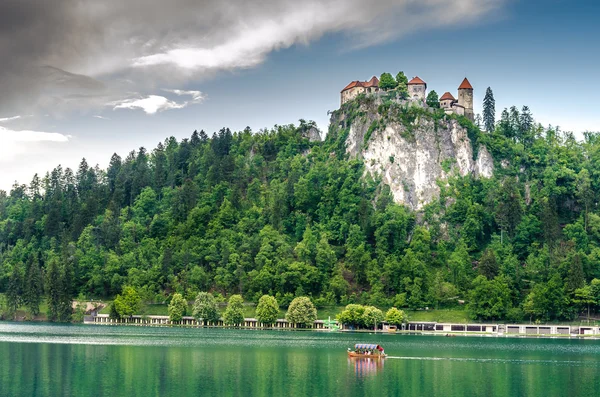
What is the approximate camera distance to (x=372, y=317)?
546ft

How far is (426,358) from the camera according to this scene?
342ft

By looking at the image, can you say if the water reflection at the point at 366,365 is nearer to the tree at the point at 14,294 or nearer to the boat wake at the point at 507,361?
the boat wake at the point at 507,361

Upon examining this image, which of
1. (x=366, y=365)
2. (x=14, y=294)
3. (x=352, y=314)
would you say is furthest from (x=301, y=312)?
(x=366, y=365)

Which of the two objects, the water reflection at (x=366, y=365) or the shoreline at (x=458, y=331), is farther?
the shoreline at (x=458, y=331)

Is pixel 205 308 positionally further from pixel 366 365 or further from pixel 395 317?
pixel 366 365

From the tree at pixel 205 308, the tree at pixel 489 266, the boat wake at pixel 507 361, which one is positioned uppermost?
the tree at pixel 489 266

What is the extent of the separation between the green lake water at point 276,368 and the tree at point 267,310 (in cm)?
3683

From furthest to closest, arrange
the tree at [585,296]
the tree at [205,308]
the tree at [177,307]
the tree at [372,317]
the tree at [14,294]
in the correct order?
the tree at [14,294], the tree at [177,307], the tree at [205,308], the tree at [372,317], the tree at [585,296]

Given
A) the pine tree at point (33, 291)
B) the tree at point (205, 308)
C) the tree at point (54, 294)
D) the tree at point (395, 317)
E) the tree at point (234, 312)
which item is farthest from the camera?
the pine tree at point (33, 291)

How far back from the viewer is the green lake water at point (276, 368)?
237ft

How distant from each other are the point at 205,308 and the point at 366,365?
279 ft

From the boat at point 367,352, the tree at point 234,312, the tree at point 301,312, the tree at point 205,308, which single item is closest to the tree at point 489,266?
the tree at point 301,312

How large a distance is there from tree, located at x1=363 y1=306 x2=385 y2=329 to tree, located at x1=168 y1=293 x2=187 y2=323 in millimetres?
40046

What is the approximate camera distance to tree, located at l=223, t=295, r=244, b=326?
570 feet
